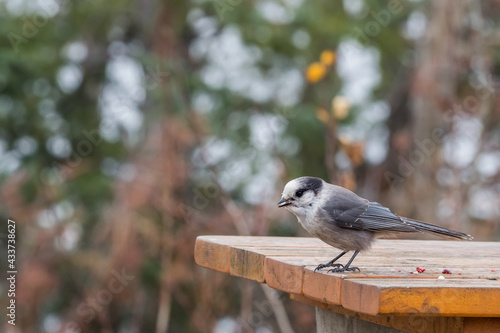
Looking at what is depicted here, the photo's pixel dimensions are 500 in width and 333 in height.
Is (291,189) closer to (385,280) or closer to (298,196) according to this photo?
(298,196)

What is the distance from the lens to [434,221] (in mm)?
6430

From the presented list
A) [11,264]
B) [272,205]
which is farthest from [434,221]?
[11,264]

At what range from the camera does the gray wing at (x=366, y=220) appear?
3.09 metres

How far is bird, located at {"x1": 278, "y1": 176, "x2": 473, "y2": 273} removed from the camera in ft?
10.1

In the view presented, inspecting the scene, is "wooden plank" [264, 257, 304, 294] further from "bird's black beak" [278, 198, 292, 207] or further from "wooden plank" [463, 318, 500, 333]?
"wooden plank" [463, 318, 500, 333]

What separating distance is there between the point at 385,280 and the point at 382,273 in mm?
267

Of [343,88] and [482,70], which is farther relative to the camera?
[343,88]

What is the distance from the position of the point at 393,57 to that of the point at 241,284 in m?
3.81

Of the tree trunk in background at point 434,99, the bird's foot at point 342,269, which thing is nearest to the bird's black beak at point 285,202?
the bird's foot at point 342,269

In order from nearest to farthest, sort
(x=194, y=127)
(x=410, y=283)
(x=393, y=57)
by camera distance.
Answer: (x=410, y=283), (x=194, y=127), (x=393, y=57)

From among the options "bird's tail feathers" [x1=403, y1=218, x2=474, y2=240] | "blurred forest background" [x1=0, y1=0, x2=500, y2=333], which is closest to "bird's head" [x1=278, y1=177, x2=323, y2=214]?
"bird's tail feathers" [x1=403, y1=218, x2=474, y2=240]

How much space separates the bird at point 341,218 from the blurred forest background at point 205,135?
2.10 m

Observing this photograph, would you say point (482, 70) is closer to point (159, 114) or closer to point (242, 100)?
point (242, 100)

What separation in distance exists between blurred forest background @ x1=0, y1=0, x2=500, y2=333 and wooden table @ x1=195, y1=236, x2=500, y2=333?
6.07ft
